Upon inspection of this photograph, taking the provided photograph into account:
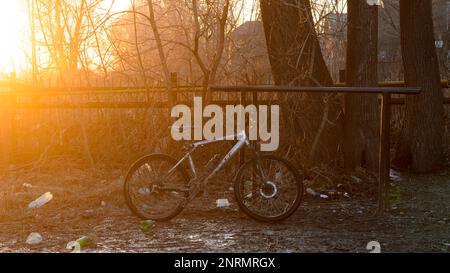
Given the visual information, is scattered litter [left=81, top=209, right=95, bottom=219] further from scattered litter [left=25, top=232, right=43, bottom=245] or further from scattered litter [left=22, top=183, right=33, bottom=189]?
scattered litter [left=22, top=183, right=33, bottom=189]

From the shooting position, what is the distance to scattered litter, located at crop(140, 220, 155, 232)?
18.5 ft

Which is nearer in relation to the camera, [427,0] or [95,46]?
[427,0]

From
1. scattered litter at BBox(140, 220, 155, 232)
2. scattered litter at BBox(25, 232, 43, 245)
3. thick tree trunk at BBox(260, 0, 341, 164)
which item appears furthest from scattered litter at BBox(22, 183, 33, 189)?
thick tree trunk at BBox(260, 0, 341, 164)

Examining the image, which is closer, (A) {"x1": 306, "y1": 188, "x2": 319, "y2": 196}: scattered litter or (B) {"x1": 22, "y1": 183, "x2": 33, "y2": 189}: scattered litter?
(A) {"x1": 306, "y1": 188, "x2": 319, "y2": 196}: scattered litter

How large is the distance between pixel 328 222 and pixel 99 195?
2711 millimetres

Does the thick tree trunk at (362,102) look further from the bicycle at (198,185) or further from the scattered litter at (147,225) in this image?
the scattered litter at (147,225)

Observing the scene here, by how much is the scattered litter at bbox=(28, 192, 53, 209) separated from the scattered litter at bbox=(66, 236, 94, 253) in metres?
1.55

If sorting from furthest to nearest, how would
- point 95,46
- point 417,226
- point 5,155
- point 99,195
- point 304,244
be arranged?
point 5,155
point 95,46
point 99,195
point 417,226
point 304,244

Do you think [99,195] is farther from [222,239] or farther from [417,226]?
[417,226]

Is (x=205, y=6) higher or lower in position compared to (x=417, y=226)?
higher

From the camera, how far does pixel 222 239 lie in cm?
525

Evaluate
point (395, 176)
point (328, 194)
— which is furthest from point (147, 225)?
point (395, 176)
